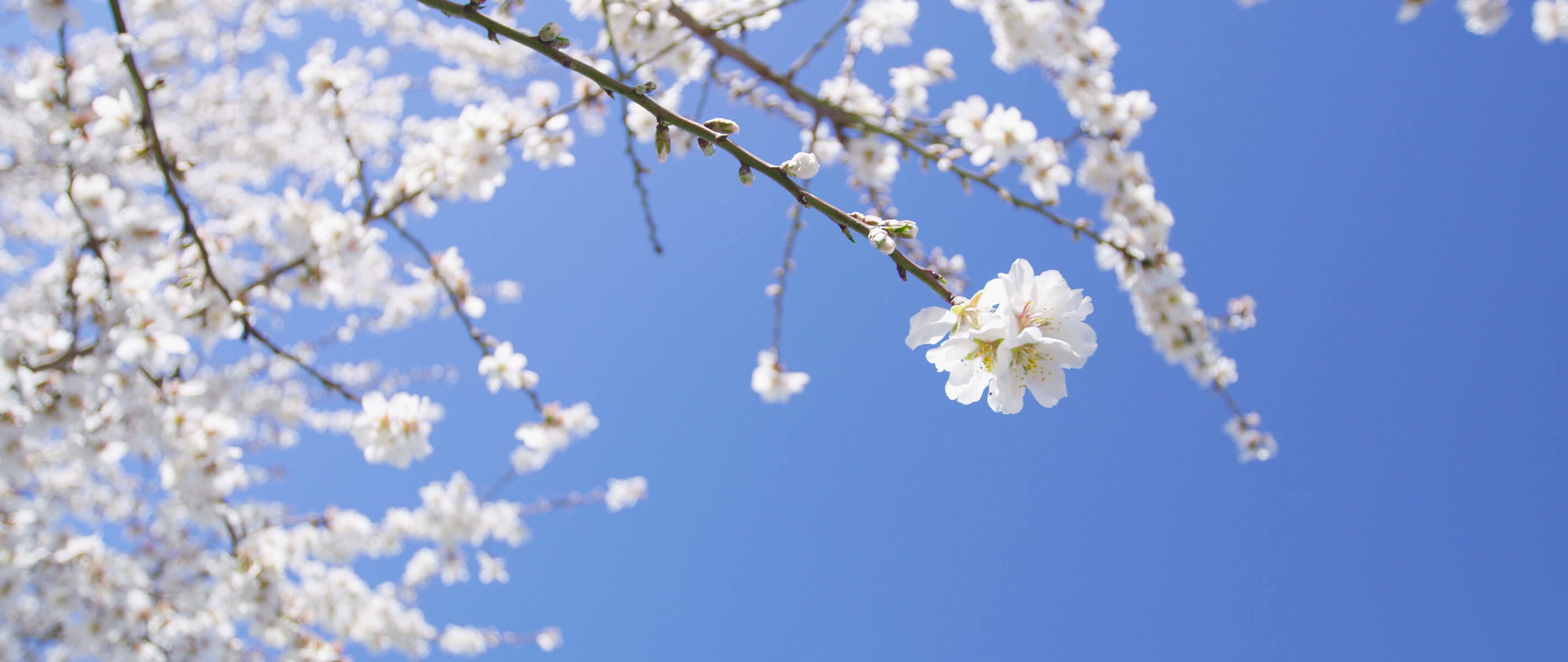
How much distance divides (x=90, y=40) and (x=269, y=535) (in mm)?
6669

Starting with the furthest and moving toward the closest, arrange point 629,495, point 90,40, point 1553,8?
point 90,40 < point 629,495 < point 1553,8

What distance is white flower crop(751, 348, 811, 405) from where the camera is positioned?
11.3ft

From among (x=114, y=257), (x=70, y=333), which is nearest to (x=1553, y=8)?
(x=114, y=257)

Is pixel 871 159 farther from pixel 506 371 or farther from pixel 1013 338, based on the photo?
pixel 1013 338

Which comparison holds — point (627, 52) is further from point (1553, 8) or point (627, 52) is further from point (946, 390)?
point (1553, 8)

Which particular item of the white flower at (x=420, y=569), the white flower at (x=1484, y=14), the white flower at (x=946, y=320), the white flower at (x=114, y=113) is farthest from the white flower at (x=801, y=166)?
the white flower at (x=420, y=569)

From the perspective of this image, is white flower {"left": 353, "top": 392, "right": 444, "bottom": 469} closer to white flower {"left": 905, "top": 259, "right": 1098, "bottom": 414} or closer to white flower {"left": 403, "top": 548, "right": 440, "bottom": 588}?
white flower {"left": 905, "top": 259, "right": 1098, "bottom": 414}

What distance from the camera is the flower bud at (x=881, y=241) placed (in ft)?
2.64

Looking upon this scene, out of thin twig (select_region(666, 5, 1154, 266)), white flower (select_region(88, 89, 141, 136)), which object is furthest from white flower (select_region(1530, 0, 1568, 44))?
white flower (select_region(88, 89, 141, 136))

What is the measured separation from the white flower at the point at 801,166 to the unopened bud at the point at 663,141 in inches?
6.5

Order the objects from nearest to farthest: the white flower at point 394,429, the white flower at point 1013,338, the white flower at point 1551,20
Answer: the white flower at point 1013,338 < the white flower at point 394,429 < the white flower at point 1551,20

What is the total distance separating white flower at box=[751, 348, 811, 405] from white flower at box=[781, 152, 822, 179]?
2.54 m

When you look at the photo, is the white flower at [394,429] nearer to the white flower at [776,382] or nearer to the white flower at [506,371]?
the white flower at [506,371]

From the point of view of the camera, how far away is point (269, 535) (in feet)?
11.4
